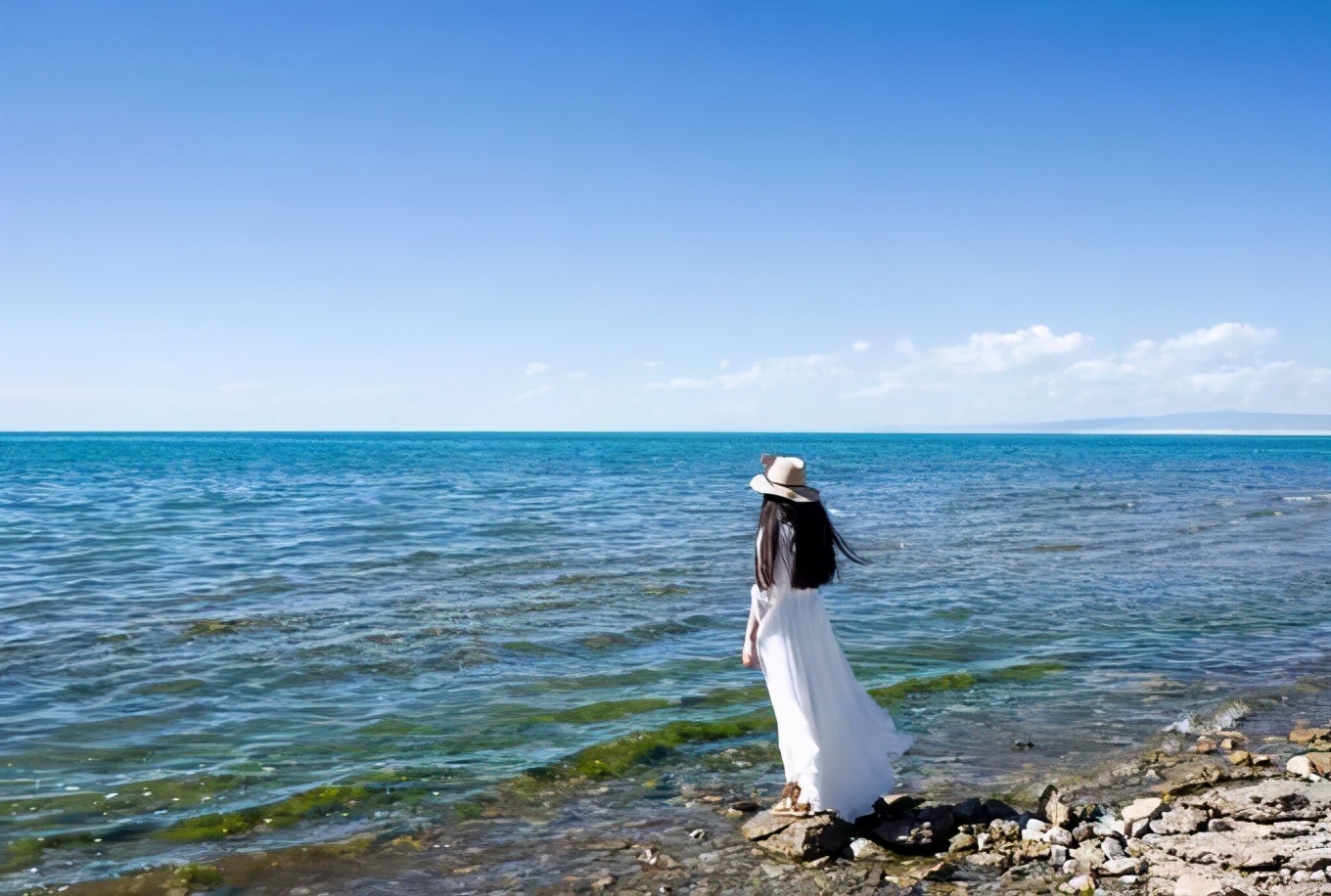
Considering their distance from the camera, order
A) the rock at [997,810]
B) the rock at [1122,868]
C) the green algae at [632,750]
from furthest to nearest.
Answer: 1. the green algae at [632,750]
2. the rock at [997,810]
3. the rock at [1122,868]

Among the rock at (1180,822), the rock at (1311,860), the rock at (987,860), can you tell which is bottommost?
the rock at (987,860)

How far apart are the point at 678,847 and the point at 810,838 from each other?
91 cm

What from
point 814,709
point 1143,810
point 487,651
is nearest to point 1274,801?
point 1143,810

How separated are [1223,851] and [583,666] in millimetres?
7463

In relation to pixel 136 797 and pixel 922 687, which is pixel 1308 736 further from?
pixel 136 797

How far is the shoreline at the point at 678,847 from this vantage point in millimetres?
5945

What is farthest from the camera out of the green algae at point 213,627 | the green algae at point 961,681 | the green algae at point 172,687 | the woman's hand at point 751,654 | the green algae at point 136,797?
the green algae at point 213,627

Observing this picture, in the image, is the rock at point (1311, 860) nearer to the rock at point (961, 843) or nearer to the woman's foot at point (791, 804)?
the rock at point (961, 843)

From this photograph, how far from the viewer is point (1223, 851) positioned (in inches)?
229

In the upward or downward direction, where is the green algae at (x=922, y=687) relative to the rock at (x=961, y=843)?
downward

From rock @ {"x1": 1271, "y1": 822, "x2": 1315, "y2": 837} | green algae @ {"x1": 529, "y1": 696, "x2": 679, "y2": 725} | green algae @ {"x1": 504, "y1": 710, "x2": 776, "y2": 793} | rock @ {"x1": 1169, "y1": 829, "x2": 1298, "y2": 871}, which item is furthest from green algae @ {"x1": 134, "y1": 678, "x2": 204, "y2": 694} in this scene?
rock @ {"x1": 1271, "y1": 822, "x2": 1315, "y2": 837}

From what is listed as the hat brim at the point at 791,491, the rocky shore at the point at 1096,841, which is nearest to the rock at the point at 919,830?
the rocky shore at the point at 1096,841

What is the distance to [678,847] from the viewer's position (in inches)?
260

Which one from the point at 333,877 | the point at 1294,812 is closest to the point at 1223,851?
the point at 1294,812
